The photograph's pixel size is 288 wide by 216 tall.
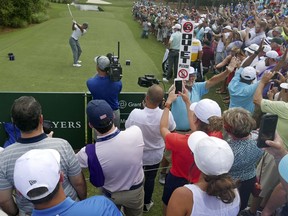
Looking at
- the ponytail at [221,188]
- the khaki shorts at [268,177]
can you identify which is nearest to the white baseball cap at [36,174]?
the ponytail at [221,188]

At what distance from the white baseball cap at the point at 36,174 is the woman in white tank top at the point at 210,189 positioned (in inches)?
35.8

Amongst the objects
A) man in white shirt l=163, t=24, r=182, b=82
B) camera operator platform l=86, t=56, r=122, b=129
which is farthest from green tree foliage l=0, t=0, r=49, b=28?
camera operator platform l=86, t=56, r=122, b=129

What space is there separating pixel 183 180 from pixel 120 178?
72 cm

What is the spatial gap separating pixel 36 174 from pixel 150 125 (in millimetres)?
2146

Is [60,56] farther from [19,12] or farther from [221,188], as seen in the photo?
[221,188]

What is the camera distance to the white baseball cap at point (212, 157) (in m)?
2.07

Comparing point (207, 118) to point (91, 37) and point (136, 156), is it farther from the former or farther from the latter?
point (91, 37)

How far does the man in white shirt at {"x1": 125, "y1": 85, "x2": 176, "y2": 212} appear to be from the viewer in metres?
3.66

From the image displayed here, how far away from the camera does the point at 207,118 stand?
294cm

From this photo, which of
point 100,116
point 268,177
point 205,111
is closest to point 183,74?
point 268,177

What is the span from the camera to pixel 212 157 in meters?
2.09

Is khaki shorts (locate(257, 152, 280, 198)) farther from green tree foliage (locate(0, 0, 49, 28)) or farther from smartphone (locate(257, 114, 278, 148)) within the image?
green tree foliage (locate(0, 0, 49, 28))

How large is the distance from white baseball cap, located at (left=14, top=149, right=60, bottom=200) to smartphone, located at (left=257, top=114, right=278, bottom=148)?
180 cm

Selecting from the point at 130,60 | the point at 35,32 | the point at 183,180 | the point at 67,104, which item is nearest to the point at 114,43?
the point at 130,60
